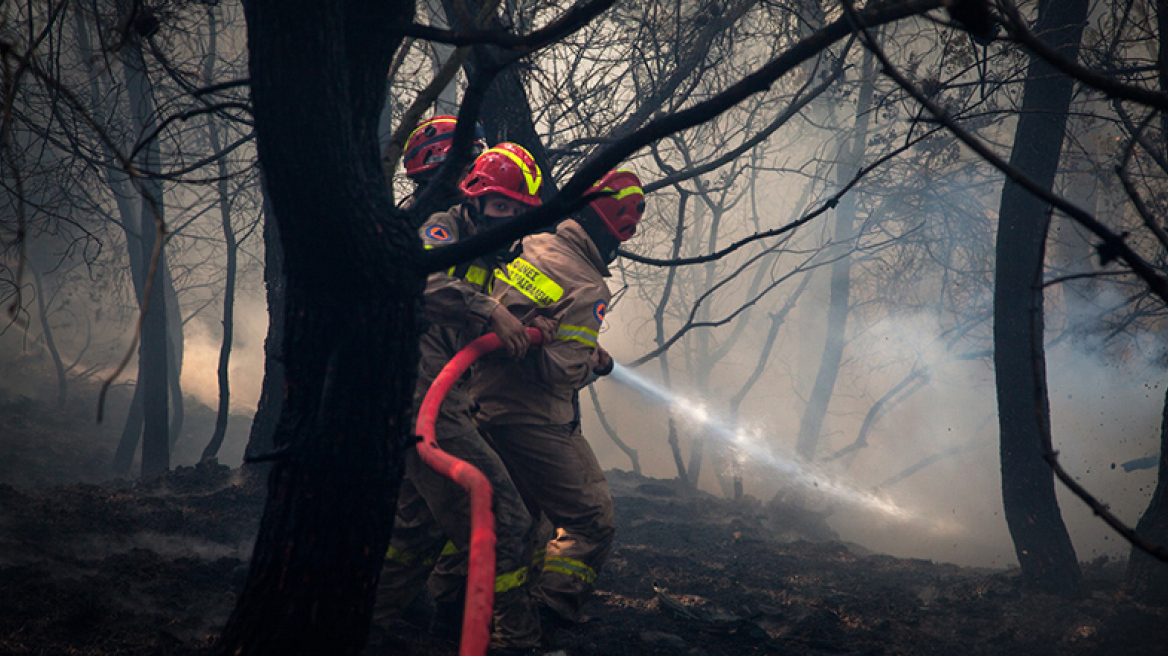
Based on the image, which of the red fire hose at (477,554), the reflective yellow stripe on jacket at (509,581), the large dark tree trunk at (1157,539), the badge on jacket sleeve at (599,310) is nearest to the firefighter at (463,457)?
the reflective yellow stripe on jacket at (509,581)

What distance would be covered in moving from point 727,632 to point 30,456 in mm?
10755

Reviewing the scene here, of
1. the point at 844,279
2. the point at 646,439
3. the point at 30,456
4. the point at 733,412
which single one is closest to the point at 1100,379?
the point at 844,279

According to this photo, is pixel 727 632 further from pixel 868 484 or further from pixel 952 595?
pixel 868 484

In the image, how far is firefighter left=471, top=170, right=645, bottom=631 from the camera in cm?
337

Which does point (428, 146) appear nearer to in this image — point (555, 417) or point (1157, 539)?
point (555, 417)

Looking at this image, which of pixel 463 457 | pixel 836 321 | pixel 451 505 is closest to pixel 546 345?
pixel 463 457

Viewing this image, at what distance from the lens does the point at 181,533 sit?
4.12 metres

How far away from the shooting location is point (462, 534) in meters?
3.08

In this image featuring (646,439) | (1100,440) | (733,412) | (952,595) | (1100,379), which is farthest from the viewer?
(646,439)

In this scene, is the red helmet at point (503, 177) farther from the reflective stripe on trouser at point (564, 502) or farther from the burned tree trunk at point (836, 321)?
the burned tree trunk at point (836, 321)

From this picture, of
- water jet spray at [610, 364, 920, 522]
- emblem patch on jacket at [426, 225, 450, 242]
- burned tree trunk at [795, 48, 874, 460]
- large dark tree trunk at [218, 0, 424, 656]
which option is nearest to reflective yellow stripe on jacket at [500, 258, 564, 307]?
emblem patch on jacket at [426, 225, 450, 242]

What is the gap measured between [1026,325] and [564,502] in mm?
3986

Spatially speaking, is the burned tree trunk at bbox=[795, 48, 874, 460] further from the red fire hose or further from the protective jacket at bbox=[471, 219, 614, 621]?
the red fire hose

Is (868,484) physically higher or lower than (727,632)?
higher
